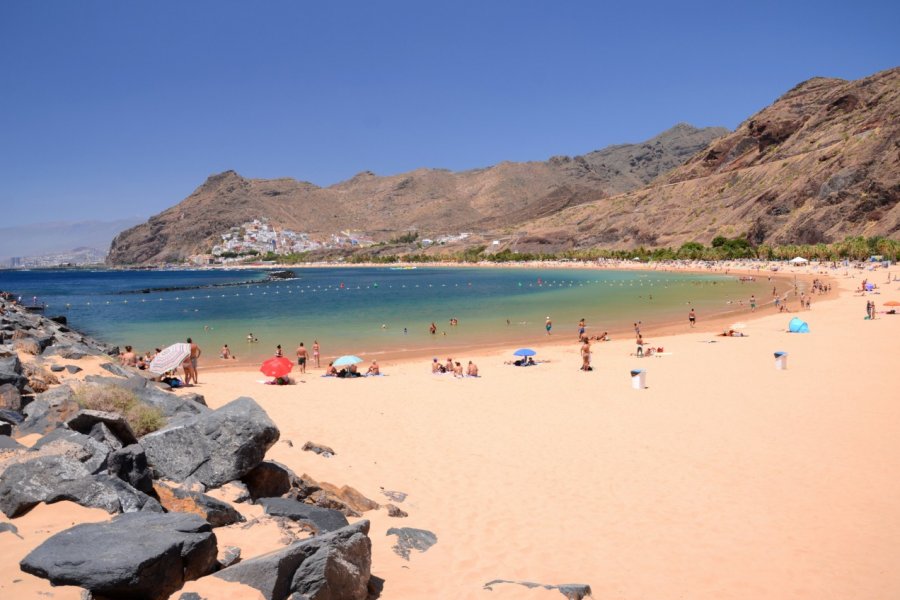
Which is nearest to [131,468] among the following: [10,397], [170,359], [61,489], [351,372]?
[61,489]

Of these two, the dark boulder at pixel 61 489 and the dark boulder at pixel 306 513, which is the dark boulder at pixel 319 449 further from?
the dark boulder at pixel 61 489

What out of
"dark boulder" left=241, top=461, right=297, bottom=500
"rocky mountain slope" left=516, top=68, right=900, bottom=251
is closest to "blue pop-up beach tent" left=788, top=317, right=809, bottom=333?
"dark boulder" left=241, top=461, right=297, bottom=500

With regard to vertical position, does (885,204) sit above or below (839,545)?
above

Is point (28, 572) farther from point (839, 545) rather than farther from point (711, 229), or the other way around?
point (711, 229)

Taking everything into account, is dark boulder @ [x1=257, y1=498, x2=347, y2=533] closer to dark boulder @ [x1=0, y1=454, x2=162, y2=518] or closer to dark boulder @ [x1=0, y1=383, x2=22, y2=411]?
dark boulder @ [x1=0, y1=454, x2=162, y2=518]

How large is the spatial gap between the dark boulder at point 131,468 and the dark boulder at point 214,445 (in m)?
0.70

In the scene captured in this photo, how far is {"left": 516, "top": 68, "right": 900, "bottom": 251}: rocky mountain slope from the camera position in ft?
287

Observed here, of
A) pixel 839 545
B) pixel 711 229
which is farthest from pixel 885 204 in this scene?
pixel 839 545

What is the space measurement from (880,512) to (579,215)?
17354cm

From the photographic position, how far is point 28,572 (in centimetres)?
395

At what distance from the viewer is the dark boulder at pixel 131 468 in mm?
5445

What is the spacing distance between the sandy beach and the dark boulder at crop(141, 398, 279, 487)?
3.54ft

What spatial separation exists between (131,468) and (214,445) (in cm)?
111

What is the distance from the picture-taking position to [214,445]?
21.6 feet
